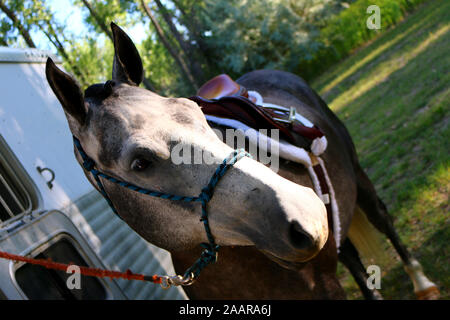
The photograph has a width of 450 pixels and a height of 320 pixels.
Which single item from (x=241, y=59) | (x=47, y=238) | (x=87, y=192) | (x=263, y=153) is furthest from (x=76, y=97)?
(x=241, y=59)

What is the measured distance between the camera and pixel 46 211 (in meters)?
3.05

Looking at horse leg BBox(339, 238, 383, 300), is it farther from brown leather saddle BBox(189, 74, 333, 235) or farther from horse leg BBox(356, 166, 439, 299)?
brown leather saddle BBox(189, 74, 333, 235)

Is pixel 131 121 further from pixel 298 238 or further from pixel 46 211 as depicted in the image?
pixel 46 211

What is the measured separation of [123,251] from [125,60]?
2.11m

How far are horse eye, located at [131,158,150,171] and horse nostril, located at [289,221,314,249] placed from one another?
0.73 m

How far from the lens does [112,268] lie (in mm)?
3447

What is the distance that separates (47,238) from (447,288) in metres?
3.28

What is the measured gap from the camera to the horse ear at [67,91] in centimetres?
187

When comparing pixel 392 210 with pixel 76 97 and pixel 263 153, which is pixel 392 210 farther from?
pixel 76 97

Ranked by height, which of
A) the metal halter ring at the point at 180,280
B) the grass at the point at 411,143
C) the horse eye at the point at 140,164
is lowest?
the grass at the point at 411,143

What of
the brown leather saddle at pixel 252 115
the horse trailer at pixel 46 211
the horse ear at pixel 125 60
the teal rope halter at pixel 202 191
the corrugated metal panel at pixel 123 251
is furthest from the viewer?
the corrugated metal panel at pixel 123 251

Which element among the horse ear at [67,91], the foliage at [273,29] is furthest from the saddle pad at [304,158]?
the foliage at [273,29]

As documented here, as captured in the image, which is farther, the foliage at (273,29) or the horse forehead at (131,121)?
the foliage at (273,29)

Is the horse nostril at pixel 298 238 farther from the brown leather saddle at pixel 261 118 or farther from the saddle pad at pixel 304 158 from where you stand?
the brown leather saddle at pixel 261 118
